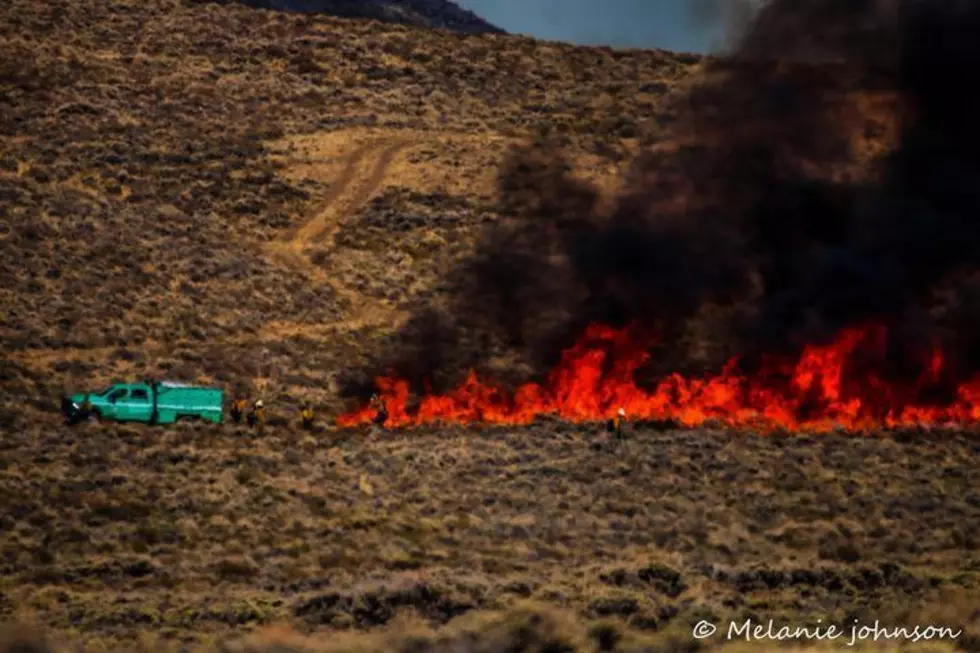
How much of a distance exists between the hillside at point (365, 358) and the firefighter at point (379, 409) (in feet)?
3.93

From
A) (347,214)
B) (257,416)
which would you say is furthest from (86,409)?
(347,214)

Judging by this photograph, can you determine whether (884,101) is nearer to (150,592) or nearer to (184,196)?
(184,196)

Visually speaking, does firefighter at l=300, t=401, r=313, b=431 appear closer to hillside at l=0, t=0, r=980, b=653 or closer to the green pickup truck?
hillside at l=0, t=0, r=980, b=653

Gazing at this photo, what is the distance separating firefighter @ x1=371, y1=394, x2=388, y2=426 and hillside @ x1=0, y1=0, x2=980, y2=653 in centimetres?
120

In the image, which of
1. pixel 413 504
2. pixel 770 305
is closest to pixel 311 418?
pixel 413 504

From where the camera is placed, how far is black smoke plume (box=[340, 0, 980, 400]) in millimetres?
46781

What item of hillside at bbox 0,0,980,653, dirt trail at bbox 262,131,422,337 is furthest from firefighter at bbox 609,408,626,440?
dirt trail at bbox 262,131,422,337

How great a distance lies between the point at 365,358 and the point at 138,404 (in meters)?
10.7

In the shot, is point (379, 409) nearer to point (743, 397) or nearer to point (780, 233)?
point (743, 397)

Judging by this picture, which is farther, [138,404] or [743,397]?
[743,397]

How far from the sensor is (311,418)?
44.0 metres

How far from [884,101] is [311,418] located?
29142mm

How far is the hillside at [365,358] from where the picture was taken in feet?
95.2

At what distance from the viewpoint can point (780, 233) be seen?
5116cm
